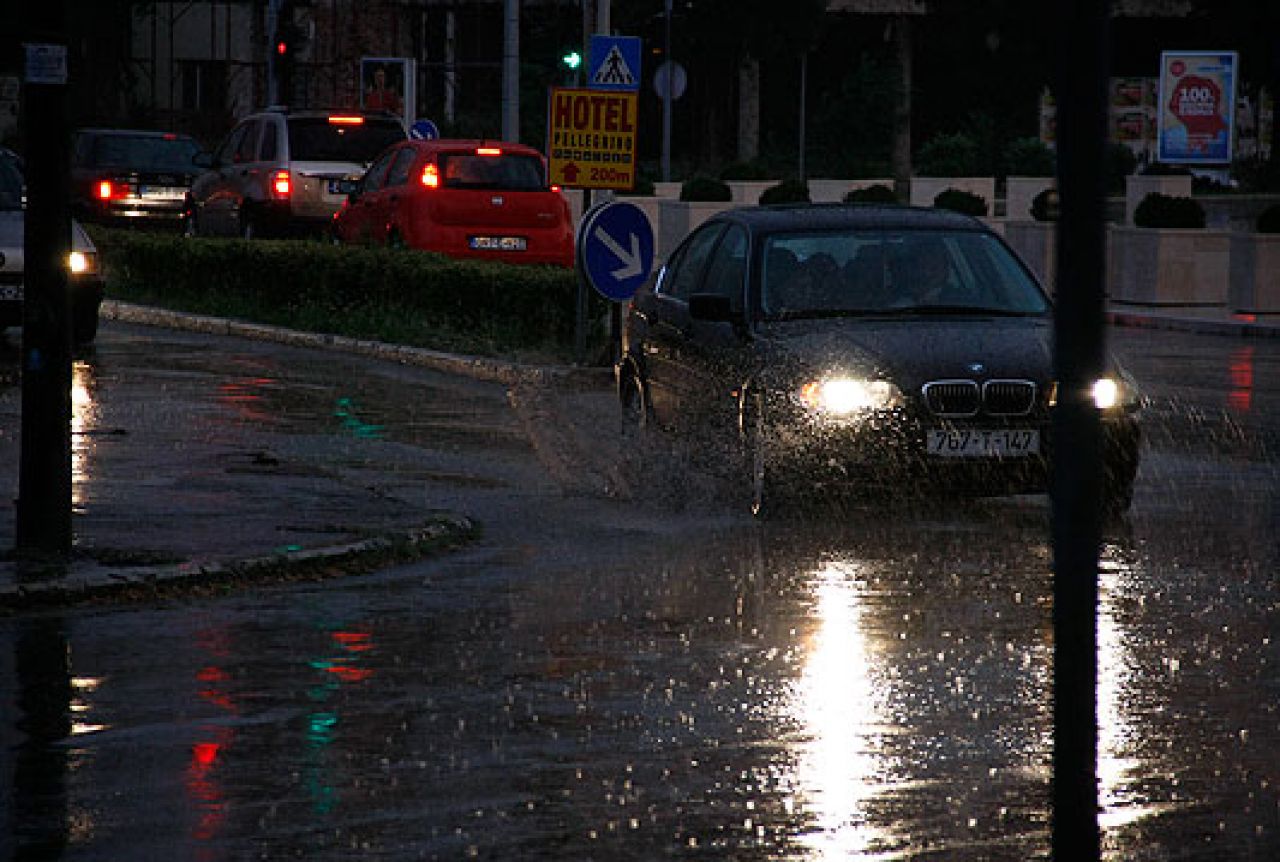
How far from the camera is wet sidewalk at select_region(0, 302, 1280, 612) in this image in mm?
10648

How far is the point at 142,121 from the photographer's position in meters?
77.0

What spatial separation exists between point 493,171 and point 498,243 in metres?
1.05

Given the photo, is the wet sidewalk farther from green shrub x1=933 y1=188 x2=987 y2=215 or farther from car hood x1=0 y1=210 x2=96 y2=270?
green shrub x1=933 y1=188 x2=987 y2=215

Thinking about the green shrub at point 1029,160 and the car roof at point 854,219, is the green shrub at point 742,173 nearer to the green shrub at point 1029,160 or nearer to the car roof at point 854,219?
the green shrub at point 1029,160

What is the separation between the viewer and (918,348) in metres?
13.2

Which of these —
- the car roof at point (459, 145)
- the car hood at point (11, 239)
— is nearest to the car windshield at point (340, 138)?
the car roof at point (459, 145)

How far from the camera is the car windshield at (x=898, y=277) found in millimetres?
14156

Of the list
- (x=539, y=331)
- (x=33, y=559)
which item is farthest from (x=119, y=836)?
(x=539, y=331)

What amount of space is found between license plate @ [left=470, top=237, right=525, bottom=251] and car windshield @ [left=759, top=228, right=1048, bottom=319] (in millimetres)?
13575

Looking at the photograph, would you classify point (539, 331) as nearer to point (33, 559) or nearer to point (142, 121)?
point (33, 559)

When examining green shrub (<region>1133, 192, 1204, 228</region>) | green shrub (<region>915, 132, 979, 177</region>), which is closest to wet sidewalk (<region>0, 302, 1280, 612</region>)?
green shrub (<region>1133, 192, 1204, 228</region>)

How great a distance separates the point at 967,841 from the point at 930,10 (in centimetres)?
7288

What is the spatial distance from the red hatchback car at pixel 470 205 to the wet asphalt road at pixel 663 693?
13564 mm

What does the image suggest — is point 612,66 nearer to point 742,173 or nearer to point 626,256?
point 626,256
